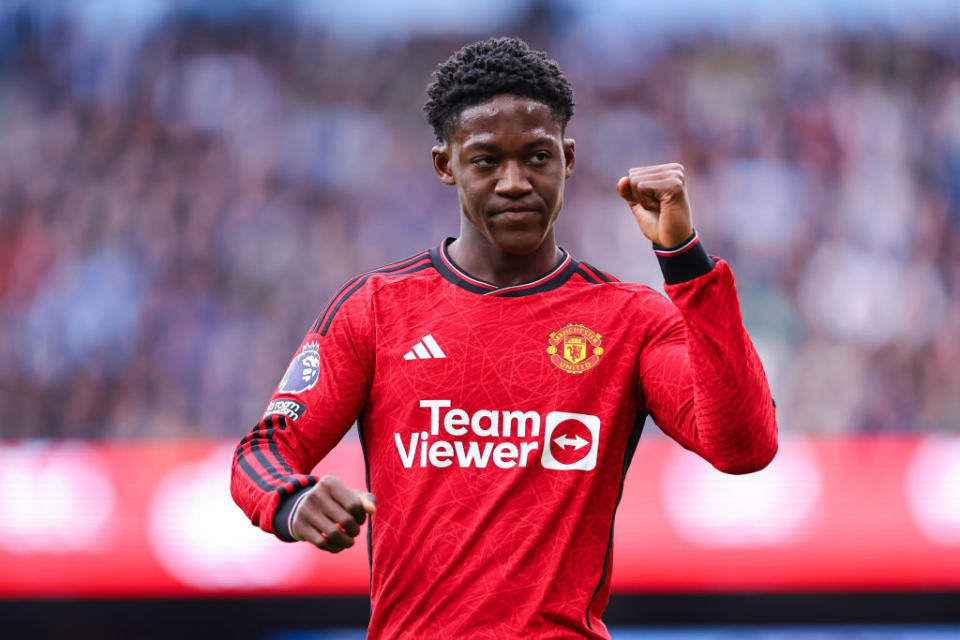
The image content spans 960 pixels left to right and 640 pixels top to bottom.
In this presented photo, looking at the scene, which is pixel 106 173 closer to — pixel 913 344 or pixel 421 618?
pixel 913 344

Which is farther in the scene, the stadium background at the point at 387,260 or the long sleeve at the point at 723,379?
the stadium background at the point at 387,260

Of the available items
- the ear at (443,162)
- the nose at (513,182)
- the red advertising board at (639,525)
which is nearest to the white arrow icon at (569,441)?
the nose at (513,182)

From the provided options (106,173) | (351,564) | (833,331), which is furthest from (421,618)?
(106,173)

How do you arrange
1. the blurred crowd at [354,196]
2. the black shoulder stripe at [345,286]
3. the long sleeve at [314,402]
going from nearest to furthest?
1. the long sleeve at [314,402]
2. the black shoulder stripe at [345,286]
3. the blurred crowd at [354,196]

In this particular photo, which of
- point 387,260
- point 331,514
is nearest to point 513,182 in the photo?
point 331,514

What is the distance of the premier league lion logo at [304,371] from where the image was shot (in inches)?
89.5

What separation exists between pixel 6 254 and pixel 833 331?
5.11 metres

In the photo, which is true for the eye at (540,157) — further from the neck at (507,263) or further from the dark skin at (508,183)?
the neck at (507,263)

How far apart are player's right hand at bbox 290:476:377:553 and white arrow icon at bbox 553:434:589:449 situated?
0.52m

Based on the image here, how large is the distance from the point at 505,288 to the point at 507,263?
7 cm

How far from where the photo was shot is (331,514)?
1830 mm

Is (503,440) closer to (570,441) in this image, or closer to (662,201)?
(570,441)

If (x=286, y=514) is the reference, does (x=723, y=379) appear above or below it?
above

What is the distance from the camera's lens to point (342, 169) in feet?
24.2
